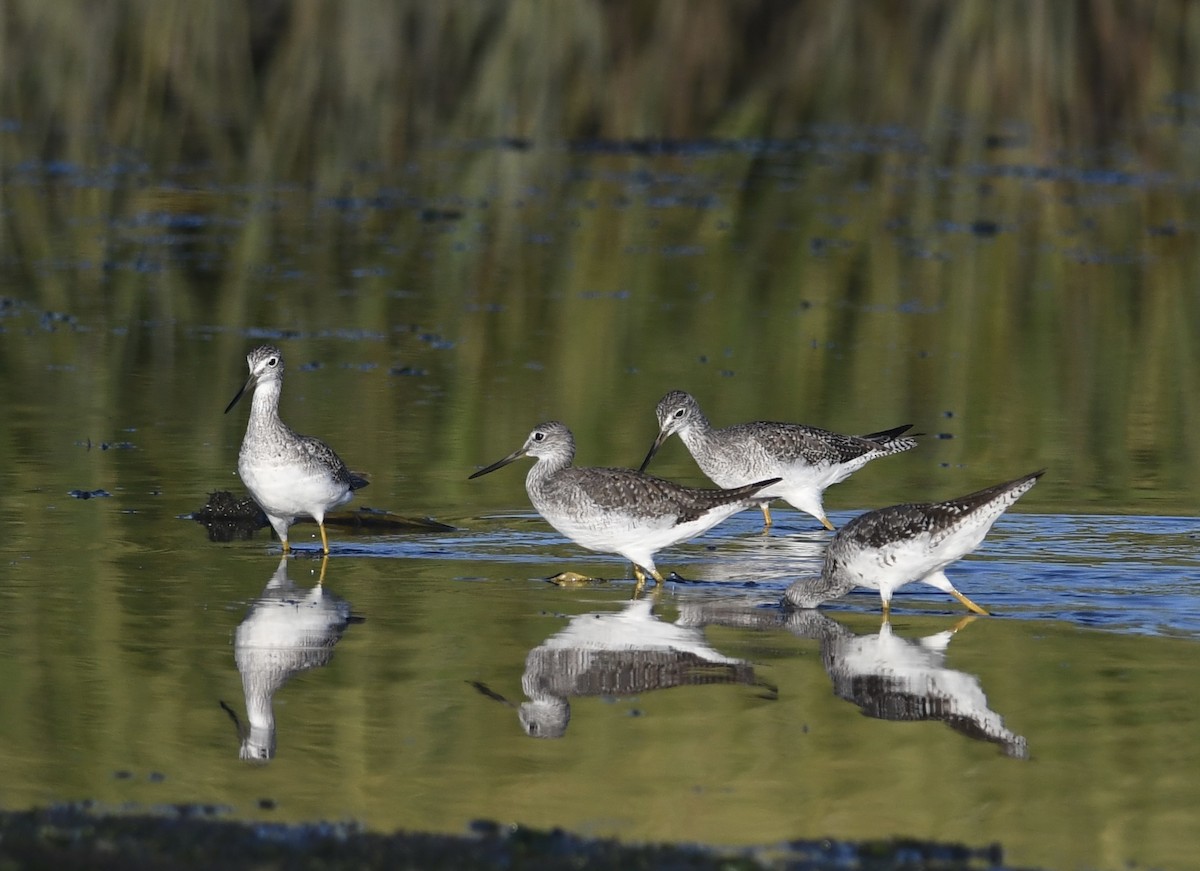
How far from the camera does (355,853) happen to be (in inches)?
237

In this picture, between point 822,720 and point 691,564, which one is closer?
point 822,720

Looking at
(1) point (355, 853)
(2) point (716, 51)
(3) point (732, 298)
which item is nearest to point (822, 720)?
(1) point (355, 853)

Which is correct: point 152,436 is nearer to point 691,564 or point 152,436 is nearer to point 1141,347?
point 691,564

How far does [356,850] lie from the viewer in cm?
607

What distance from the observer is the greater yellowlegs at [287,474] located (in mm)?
11297

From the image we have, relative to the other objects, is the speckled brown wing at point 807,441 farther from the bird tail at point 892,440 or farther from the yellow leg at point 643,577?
the yellow leg at point 643,577

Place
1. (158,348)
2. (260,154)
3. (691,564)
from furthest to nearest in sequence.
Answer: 1. (260,154)
2. (158,348)
3. (691,564)

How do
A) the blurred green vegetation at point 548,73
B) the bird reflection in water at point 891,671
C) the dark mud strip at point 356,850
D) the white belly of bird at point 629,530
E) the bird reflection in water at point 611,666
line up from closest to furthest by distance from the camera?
the dark mud strip at point 356,850
the bird reflection in water at point 891,671
the bird reflection in water at point 611,666
the white belly of bird at point 629,530
the blurred green vegetation at point 548,73

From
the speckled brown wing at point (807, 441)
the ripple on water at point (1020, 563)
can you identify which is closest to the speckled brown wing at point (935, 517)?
the ripple on water at point (1020, 563)

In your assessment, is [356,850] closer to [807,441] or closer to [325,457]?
[325,457]

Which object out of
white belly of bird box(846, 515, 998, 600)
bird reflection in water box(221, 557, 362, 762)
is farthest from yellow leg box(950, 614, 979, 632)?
bird reflection in water box(221, 557, 362, 762)

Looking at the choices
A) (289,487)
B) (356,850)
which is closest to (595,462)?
(289,487)

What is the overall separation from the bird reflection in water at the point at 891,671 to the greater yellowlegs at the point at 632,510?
709mm

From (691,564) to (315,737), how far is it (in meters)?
4.20
